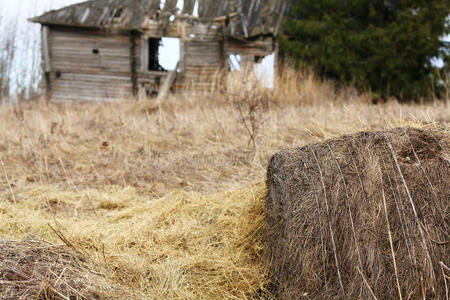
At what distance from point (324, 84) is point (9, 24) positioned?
50.2 ft

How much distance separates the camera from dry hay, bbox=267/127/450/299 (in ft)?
6.94

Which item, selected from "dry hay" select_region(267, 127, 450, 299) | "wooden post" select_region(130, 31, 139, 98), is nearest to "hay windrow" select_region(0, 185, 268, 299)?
"dry hay" select_region(267, 127, 450, 299)

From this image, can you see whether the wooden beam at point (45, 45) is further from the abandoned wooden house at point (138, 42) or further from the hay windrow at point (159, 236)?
the hay windrow at point (159, 236)

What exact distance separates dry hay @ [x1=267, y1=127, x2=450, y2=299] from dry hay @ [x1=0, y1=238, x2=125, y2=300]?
107 cm

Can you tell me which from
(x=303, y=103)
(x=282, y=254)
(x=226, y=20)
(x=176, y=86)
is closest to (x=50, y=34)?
(x=176, y=86)

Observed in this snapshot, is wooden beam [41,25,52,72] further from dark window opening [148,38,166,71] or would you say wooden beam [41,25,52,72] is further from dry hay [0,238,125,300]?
dry hay [0,238,125,300]

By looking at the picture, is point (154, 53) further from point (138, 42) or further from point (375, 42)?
point (375, 42)

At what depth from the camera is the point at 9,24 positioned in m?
20.0

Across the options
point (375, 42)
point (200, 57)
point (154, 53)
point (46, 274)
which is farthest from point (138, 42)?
point (46, 274)

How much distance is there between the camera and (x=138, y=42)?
15906 millimetres

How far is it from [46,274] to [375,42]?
1227cm

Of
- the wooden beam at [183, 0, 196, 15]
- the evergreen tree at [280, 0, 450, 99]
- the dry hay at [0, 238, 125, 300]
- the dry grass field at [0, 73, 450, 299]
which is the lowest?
the dry grass field at [0, 73, 450, 299]

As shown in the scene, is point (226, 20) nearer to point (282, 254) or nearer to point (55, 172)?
point (55, 172)

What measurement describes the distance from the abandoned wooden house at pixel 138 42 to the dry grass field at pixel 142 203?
655cm
